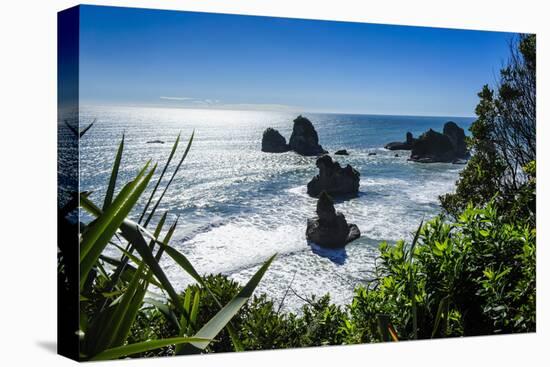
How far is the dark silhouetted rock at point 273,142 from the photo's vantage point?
5629mm

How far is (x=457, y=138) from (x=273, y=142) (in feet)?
5.97

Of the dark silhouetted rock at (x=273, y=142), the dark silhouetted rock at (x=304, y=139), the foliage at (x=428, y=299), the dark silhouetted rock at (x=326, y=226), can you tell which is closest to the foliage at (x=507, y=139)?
the foliage at (x=428, y=299)

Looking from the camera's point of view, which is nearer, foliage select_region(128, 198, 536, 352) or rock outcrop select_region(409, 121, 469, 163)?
foliage select_region(128, 198, 536, 352)

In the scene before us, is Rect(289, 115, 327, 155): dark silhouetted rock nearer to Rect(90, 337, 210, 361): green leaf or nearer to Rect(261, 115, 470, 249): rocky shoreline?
Rect(261, 115, 470, 249): rocky shoreline

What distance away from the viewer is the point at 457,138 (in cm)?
646

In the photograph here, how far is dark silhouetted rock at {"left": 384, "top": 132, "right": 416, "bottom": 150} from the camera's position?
609 centimetres

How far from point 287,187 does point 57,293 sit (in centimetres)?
189

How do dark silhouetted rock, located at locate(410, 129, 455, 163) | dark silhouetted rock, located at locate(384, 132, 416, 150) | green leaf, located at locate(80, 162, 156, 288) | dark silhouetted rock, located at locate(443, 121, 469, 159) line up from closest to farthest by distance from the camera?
1. green leaf, located at locate(80, 162, 156, 288)
2. dark silhouetted rock, located at locate(384, 132, 416, 150)
3. dark silhouetted rock, located at locate(410, 129, 455, 163)
4. dark silhouetted rock, located at locate(443, 121, 469, 159)

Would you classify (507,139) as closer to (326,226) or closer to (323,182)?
(323,182)

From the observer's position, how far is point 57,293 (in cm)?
493

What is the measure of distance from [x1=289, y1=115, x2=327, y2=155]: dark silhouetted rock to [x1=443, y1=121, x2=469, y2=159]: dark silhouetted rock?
50.8 inches

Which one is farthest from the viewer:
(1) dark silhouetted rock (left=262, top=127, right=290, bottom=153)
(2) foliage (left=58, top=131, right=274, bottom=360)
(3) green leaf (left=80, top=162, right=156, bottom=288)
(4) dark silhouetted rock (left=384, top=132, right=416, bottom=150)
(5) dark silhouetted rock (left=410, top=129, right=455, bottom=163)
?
(5) dark silhouetted rock (left=410, top=129, right=455, bottom=163)

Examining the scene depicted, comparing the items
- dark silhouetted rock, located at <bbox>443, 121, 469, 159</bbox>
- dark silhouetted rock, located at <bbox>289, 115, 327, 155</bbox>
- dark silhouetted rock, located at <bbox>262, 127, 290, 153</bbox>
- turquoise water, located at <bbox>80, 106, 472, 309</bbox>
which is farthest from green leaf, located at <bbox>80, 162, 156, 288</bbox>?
dark silhouetted rock, located at <bbox>443, 121, 469, 159</bbox>
